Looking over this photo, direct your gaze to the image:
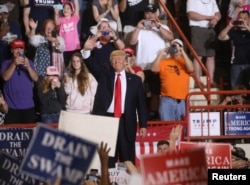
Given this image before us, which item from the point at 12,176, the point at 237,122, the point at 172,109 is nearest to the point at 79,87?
the point at 172,109

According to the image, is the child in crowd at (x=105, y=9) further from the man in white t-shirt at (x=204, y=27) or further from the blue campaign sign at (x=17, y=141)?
the blue campaign sign at (x=17, y=141)

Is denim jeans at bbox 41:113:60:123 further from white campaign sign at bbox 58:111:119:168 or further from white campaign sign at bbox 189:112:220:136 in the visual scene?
white campaign sign at bbox 58:111:119:168

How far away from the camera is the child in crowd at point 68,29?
640 inches

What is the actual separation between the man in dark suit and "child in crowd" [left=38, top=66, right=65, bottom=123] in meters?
1.05

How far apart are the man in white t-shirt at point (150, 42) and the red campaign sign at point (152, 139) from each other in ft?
4.44

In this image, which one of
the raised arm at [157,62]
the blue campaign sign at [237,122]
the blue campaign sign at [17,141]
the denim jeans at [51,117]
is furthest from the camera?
the raised arm at [157,62]

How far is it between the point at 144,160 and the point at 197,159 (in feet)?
1.57

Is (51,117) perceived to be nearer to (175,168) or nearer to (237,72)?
(237,72)

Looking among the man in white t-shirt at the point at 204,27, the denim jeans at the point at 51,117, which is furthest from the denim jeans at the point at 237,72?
the denim jeans at the point at 51,117

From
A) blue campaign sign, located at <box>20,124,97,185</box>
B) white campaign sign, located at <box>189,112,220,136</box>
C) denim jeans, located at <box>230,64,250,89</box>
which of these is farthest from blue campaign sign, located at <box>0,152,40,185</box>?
denim jeans, located at <box>230,64,250,89</box>

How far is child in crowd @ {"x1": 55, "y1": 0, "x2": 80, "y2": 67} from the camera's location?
16250mm

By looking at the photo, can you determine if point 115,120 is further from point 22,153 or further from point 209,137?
point 209,137

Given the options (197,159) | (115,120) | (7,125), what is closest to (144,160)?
(197,159)

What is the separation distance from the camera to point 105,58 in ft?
52.0
